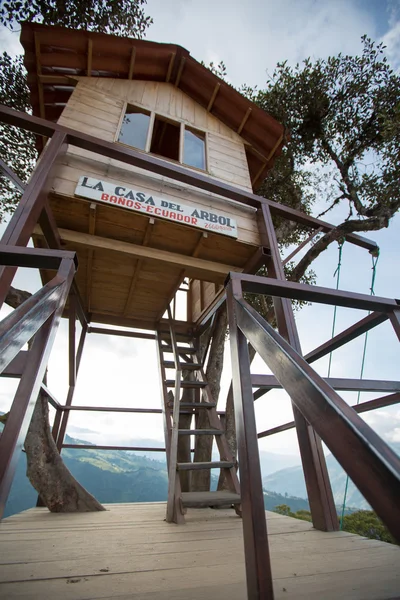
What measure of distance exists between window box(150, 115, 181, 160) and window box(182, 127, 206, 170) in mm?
601

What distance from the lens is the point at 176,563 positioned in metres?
1.57

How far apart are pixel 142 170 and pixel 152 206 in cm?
98

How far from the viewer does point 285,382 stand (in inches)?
36.0

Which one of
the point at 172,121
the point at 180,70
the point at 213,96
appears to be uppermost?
the point at 180,70

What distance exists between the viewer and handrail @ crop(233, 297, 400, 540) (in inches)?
20.9

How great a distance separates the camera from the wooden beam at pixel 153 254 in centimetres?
430

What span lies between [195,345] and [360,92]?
8.29 metres

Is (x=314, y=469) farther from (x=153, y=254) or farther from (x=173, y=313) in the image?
(x=173, y=313)

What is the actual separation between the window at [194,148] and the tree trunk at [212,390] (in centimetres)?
317

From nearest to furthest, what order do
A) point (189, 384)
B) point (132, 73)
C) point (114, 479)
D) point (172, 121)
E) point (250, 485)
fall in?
point (250, 485), point (189, 384), point (132, 73), point (172, 121), point (114, 479)

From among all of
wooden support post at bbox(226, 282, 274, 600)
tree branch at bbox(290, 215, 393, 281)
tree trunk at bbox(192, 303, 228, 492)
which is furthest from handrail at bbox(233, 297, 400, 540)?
tree branch at bbox(290, 215, 393, 281)

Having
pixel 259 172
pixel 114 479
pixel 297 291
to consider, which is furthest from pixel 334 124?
pixel 114 479

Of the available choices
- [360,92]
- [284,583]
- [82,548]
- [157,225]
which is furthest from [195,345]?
[360,92]

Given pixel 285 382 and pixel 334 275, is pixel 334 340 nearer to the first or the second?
pixel 285 382
